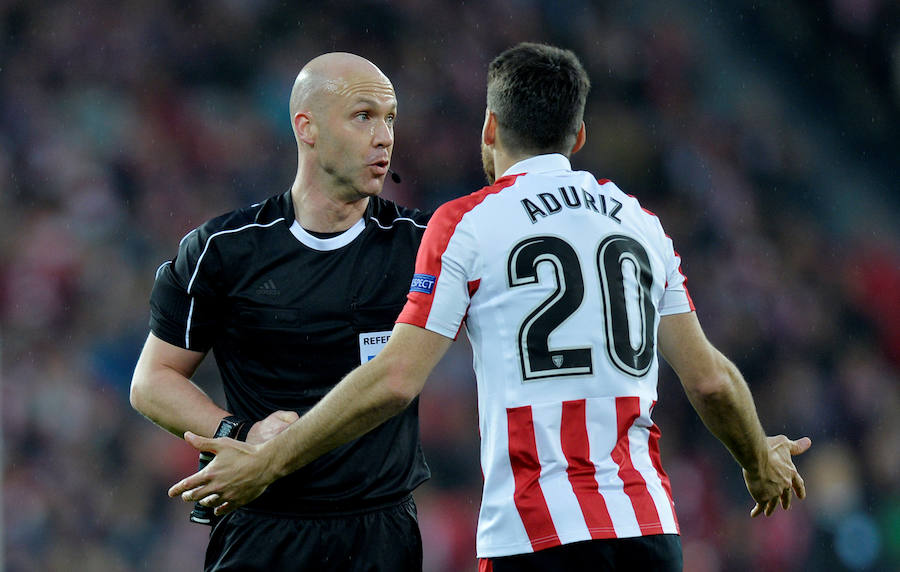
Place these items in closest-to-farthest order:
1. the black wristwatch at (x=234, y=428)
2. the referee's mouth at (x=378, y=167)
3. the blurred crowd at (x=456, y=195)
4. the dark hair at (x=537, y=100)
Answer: the dark hair at (x=537, y=100), the black wristwatch at (x=234, y=428), the referee's mouth at (x=378, y=167), the blurred crowd at (x=456, y=195)

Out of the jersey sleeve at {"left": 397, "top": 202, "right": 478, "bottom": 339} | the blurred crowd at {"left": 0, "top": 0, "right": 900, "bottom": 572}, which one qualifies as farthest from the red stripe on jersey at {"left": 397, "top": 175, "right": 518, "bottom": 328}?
the blurred crowd at {"left": 0, "top": 0, "right": 900, "bottom": 572}

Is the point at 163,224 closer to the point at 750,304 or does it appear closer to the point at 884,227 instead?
the point at 750,304

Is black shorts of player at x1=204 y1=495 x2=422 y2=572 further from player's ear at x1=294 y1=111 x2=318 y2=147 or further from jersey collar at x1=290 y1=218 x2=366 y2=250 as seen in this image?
player's ear at x1=294 y1=111 x2=318 y2=147

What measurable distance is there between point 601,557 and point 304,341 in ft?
4.21

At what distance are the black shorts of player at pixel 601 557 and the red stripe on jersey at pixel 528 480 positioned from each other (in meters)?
0.03

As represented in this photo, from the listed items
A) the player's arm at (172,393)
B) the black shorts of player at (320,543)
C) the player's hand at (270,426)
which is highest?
the player's arm at (172,393)

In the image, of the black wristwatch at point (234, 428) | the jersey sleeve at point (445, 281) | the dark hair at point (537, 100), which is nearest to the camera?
the jersey sleeve at point (445, 281)

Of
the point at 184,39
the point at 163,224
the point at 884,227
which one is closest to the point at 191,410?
the point at 163,224

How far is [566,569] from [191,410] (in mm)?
1401

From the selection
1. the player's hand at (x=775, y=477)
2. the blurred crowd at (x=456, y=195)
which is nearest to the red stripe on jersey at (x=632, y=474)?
the player's hand at (x=775, y=477)

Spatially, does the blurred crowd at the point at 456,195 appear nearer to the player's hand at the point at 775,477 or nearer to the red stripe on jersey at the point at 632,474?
the player's hand at the point at 775,477

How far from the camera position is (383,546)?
3.46m

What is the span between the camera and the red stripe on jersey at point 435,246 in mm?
2742

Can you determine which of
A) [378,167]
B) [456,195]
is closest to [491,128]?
[378,167]
